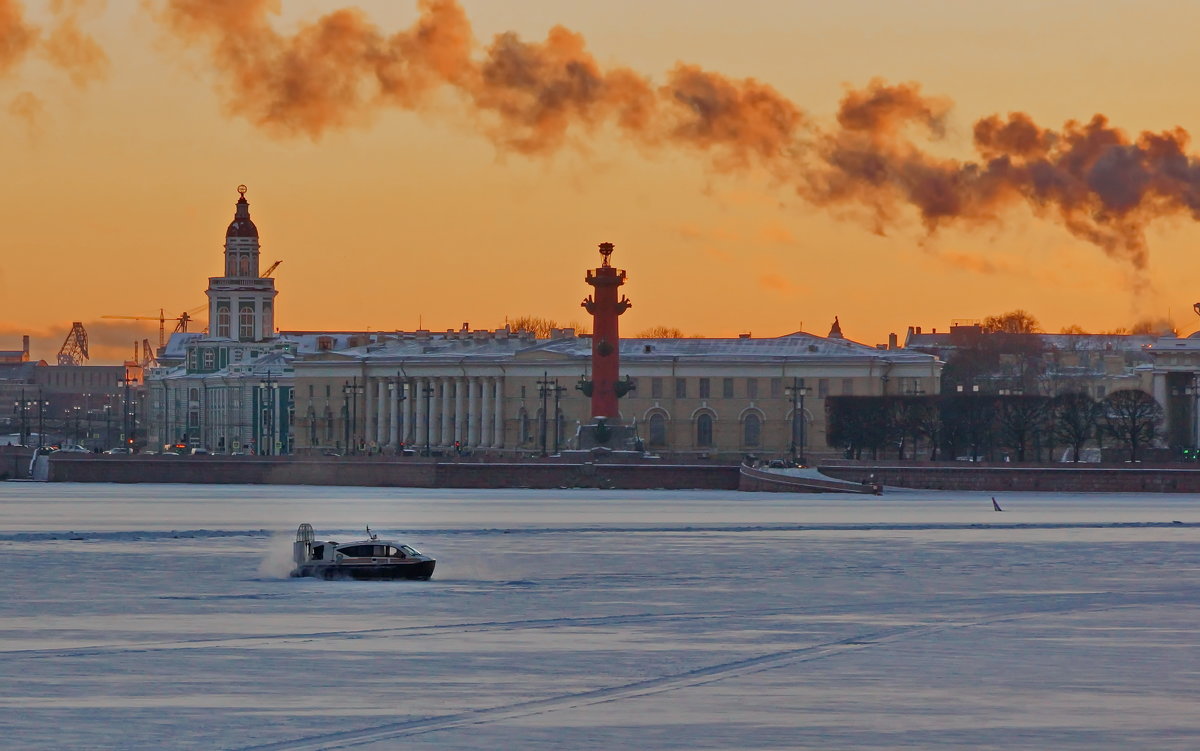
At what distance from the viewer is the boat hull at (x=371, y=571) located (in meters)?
30.4

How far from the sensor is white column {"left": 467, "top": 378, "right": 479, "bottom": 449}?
105 meters

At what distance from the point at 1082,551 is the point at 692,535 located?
7.26m

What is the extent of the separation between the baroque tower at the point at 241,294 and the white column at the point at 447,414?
25.4 metres

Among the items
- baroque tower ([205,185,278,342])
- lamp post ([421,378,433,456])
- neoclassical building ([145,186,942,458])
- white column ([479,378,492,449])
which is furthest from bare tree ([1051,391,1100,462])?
baroque tower ([205,185,278,342])

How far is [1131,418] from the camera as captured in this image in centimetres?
7638

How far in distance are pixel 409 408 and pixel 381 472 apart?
3357 centimetres

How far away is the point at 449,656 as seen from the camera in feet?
68.3

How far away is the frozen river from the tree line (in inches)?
1452

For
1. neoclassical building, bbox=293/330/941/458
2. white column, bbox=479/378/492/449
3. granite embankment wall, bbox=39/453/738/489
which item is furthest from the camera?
white column, bbox=479/378/492/449

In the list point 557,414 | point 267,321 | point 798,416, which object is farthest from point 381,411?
point 267,321

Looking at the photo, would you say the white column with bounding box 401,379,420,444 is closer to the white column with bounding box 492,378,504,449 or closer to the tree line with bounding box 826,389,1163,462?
the white column with bounding box 492,378,504,449

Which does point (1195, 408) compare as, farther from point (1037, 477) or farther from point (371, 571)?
point (371, 571)

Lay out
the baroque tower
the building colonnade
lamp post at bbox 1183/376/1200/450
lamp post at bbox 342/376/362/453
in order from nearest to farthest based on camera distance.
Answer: lamp post at bbox 1183/376/1200/450
the building colonnade
lamp post at bbox 342/376/362/453
the baroque tower

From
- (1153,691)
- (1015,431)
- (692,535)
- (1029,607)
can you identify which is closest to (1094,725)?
(1153,691)
